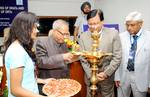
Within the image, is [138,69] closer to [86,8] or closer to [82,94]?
[82,94]

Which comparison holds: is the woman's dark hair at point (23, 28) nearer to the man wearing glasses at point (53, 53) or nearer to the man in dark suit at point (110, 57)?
the man wearing glasses at point (53, 53)

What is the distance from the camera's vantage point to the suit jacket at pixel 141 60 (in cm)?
289

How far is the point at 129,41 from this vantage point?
2961 millimetres

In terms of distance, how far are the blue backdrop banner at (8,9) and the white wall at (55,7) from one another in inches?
12.5

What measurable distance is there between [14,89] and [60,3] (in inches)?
224

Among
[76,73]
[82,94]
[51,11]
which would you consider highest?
[51,11]

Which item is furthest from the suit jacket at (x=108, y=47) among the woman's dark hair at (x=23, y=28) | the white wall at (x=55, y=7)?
the white wall at (x=55, y=7)

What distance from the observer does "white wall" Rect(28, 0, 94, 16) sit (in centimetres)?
684

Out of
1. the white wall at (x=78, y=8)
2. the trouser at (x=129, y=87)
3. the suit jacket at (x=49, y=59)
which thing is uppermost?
the white wall at (x=78, y=8)

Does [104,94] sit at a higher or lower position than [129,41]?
lower

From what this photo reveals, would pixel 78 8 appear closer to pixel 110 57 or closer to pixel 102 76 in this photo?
pixel 110 57

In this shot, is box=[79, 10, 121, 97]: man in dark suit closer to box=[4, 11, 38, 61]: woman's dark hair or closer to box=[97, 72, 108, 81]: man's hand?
box=[97, 72, 108, 81]: man's hand

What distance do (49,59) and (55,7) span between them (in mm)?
4615

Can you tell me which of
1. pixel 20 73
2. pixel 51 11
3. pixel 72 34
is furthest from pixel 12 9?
pixel 20 73
